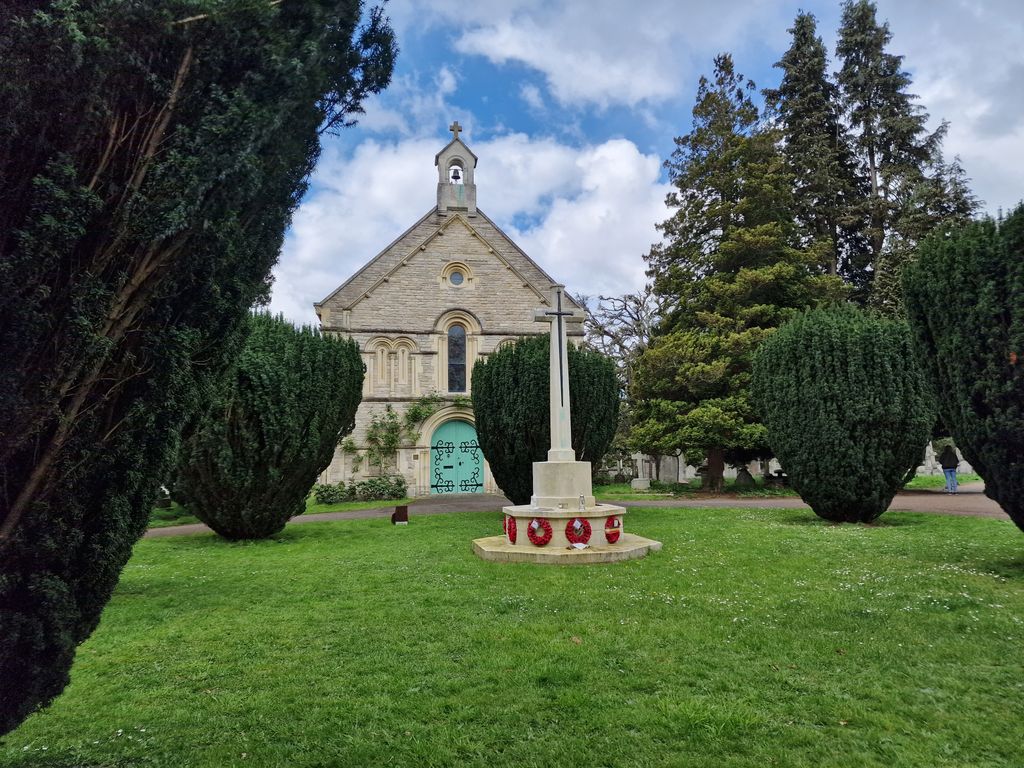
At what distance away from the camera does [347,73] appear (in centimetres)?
349

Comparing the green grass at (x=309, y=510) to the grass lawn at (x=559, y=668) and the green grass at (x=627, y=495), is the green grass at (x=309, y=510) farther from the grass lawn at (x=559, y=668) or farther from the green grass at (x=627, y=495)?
the grass lawn at (x=559, y=668)

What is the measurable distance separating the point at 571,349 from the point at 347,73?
40.6 ft

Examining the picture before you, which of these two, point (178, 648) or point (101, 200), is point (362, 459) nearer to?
point (178, 648)

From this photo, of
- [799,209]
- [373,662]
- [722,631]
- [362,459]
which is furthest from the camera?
[799,209]

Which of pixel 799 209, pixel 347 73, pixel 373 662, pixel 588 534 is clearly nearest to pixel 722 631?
pixel 373 662

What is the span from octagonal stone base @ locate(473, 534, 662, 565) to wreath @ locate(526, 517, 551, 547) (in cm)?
11

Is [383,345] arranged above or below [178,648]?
above

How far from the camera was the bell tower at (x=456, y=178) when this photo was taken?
2488 cm

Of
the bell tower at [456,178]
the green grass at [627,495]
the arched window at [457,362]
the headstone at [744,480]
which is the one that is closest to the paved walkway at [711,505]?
the green grass at [627,495]

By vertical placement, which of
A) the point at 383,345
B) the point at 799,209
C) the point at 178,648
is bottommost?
the point at 178,648

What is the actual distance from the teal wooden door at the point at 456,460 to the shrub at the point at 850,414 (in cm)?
1278

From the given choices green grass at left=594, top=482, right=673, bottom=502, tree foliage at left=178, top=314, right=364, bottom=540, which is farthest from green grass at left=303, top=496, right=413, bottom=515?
tree foliage at left=178, top=314, right=364, bottom=540

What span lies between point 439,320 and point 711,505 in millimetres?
12174

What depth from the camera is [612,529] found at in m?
9.45
